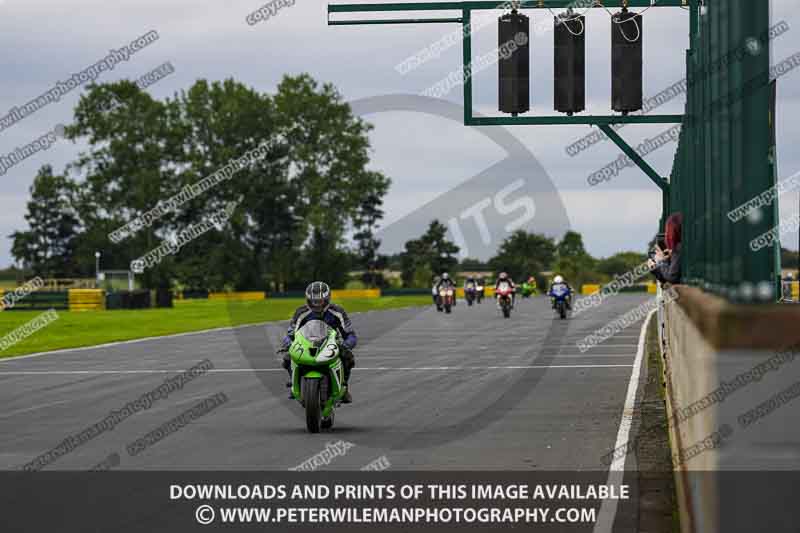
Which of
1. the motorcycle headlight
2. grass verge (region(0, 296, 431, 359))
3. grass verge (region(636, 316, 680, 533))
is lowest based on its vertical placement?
grass verge (region(636, 316, 680, 533))

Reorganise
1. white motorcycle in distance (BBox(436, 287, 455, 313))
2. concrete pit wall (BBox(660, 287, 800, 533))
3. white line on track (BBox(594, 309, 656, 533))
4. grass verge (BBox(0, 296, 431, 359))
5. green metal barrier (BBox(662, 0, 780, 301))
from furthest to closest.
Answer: white motorcycle in distance (BBox(436, 287, 455, 313)) < grass verge (BBox(0, 296, 431, 359)) < white line on track (BBox(594, 309, 656, 533)) < green metal barrier (BBox(662, 0, 780, 301)) < concrete pit wall (BBox(660, 287, 800, 533))

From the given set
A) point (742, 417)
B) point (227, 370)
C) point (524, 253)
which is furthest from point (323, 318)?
point (524, 253)

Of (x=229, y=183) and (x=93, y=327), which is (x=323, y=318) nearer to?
(x=93, y=327)

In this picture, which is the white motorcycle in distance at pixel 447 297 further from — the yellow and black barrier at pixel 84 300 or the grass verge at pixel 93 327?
the yellow and black barrier at pixel 84 300

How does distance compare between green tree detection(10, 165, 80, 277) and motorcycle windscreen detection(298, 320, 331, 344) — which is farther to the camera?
green tree detection(10, 165, 80, 277)

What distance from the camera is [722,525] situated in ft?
15.2

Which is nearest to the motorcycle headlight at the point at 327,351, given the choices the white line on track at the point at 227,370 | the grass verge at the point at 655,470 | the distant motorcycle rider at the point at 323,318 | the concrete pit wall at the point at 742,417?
the distant motorcycle rider at the point at 323,318

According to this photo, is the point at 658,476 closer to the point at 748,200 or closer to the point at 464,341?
the point at 748,200

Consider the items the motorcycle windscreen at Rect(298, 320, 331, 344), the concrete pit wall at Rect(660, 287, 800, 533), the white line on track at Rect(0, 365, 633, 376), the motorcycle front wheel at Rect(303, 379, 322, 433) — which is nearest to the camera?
the concrete pit wall at Rect(660, 287, 800, 533)

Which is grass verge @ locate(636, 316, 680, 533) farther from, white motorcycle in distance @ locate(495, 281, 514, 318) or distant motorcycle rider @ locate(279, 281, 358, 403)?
white motorcycle in distance @ locate(495, 281, 514, 318)

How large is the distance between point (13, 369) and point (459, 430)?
42.1ft

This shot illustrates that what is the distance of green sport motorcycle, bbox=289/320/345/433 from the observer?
12781 mm

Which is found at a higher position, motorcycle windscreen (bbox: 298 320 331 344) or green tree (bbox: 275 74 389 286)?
green tree (bbox: 275 74 389 286)

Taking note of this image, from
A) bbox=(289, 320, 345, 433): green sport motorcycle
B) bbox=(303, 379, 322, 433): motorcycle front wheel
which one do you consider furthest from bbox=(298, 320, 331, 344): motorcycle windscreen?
bbox=(303, 379, 322, 433): motorcycle front wheel
